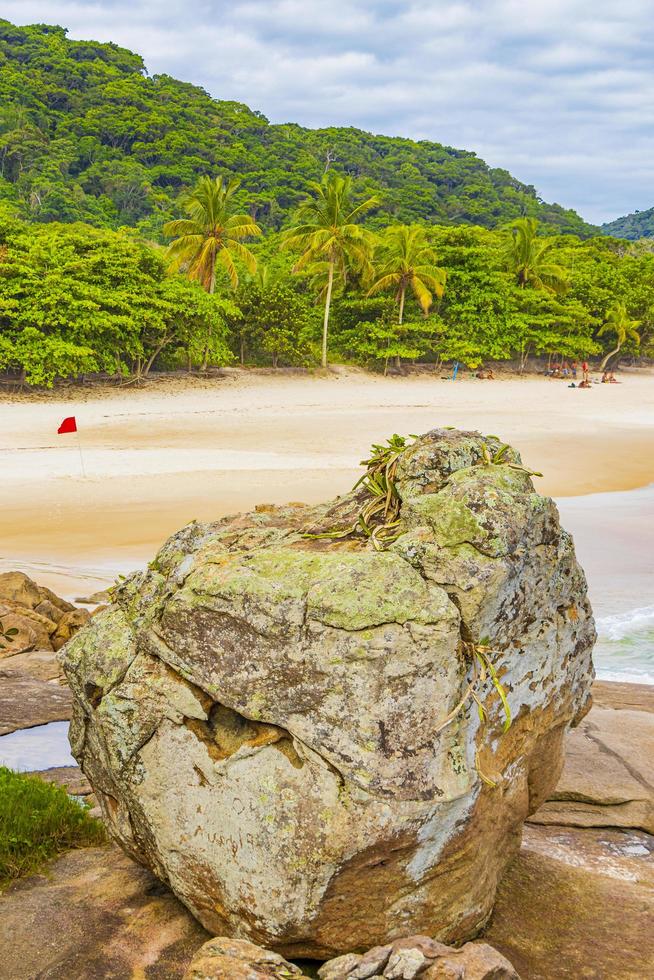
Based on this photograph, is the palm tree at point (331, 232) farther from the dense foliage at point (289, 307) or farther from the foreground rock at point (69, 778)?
the foreground rock at point (69, 778)

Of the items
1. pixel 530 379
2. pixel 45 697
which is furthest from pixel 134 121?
pixel 45 697

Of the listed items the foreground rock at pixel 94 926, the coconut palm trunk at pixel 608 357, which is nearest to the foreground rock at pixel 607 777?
the foreground rock at pixel 94 926

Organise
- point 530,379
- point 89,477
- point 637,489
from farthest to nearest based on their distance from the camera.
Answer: point 530,379 → point 637,489 → point 89,477

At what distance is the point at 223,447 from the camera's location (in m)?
24.2

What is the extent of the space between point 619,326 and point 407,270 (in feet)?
52.8

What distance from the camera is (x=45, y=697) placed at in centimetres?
693

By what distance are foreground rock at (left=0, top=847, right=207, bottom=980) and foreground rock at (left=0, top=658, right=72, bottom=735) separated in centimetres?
251

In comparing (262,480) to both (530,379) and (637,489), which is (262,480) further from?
(530,379)

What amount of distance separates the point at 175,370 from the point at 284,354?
5.56 metres

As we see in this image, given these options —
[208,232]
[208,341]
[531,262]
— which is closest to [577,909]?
[208,341]

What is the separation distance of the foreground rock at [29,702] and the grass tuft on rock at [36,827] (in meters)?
1.82

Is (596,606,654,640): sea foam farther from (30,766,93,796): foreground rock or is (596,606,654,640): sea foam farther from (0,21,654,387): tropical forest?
(0,21,654,387): tropical forest

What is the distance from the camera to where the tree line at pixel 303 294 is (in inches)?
1270

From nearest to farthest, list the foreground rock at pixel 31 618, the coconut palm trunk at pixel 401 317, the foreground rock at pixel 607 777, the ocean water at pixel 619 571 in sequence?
the foreground rock at pixel 607 777 → the foreground rock at pixel 31 618 → the ocean water at pixel 619 571 → the coconut palm trunk at pixel 401 317
